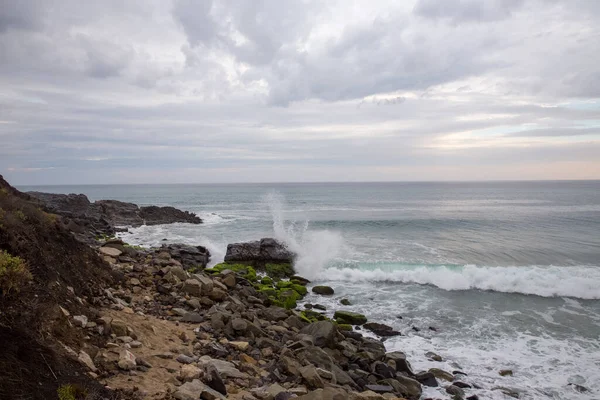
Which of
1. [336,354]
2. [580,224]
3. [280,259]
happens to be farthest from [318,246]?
[580,224]

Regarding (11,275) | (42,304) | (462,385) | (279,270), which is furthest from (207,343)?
(279,270)

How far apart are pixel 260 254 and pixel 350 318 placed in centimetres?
1020

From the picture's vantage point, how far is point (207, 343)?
8547 millimetres

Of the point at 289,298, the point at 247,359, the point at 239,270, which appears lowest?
the point at 289,298

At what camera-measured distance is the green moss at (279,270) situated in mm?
21781

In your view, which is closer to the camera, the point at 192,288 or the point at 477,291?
the point at 192,288

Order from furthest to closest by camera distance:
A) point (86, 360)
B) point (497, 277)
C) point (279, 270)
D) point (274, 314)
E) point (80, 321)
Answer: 1. point (279, 270)
2. point (497, 277)
3. point (274, 314)
4. point (80, 321)
5. point (86, 360)

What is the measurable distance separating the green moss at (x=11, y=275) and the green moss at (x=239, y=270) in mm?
12511

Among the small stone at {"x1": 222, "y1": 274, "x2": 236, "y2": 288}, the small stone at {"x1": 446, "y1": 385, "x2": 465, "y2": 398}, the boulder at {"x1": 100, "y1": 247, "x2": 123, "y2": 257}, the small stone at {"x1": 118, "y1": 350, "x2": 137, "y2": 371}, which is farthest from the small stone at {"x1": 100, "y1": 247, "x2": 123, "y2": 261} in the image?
the small stone at {"x1": 446, "y1": 385, "x2": 465, "y2": 398}

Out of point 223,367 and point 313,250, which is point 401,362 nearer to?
point 223,367

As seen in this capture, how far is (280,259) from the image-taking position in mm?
23375

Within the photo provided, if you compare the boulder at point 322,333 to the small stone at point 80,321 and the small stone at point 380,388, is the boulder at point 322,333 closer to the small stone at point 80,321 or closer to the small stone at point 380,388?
the small stone at point 380,388

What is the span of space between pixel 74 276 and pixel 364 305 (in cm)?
1130

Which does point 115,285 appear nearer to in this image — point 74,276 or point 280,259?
point 74,276
